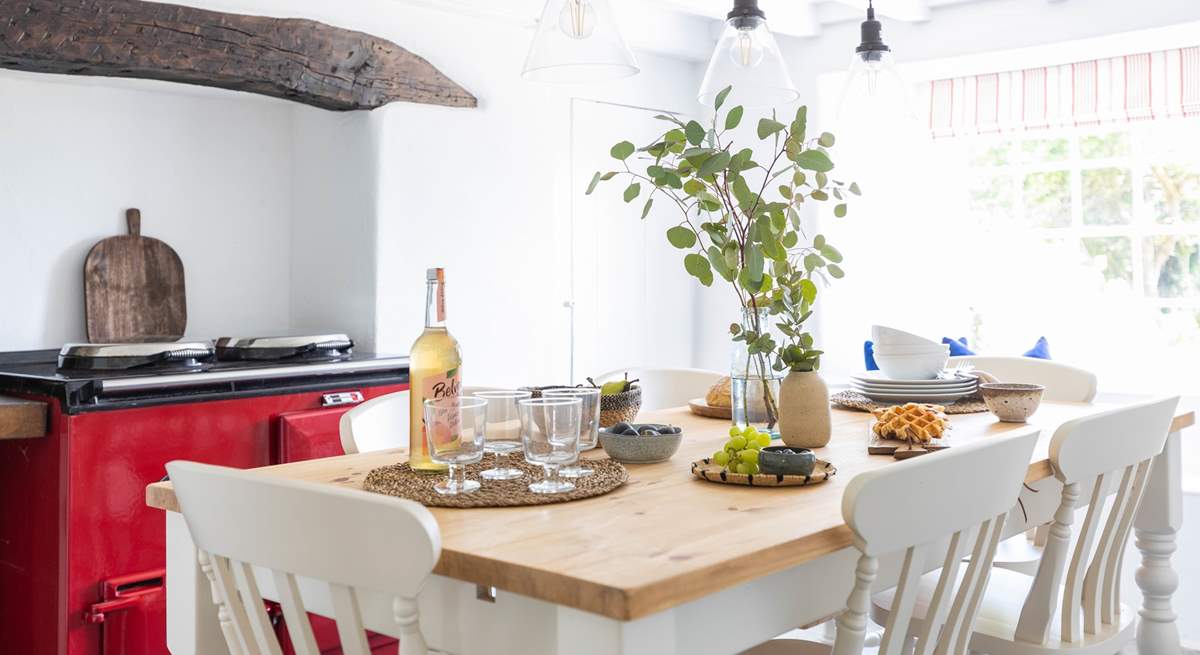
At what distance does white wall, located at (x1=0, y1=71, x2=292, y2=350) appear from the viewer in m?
3.41

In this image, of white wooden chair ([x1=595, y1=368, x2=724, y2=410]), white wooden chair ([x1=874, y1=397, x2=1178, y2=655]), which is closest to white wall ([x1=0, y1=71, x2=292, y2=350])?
white wooden chair ([x1=595, y1=368, x2=724, y2=410])

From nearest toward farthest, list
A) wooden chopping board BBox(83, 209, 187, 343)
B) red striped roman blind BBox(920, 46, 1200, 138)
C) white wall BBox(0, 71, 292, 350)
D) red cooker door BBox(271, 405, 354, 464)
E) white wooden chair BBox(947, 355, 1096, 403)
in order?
white wooden chair BBox(947, 355, 1096, 403) → red cooker door BBox(271, 405, 354, 464) → white wall BBox(0, 71, 292, 350) → wooden chopping board BBox(83, 209, 187, 343) → red striped roman blind BBox(920, 46, 1200, 138)

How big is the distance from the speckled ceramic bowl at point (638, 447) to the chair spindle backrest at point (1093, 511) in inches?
23.9

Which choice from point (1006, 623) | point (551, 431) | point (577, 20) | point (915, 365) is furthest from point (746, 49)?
point (1006, 623)

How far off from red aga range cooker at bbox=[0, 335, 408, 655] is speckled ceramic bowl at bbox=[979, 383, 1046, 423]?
A: 1.80m

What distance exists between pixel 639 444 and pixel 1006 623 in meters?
0.77

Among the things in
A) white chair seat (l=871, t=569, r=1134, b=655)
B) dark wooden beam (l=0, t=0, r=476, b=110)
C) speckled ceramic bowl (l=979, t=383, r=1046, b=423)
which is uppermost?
dark wooden beam (l=0, t=0, r=476, b=110)

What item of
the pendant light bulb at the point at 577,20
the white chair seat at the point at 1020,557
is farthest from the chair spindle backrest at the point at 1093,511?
the pendant light bulb at the point at 577,20

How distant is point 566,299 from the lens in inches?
181

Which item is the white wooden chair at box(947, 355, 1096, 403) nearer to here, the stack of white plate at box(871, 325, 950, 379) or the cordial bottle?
the stack of white plate at box(871, 325, 950, 379)

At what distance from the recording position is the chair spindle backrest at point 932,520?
1219mm

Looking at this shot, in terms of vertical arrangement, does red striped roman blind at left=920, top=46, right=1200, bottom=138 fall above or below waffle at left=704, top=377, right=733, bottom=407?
above

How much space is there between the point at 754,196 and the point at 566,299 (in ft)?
9.02

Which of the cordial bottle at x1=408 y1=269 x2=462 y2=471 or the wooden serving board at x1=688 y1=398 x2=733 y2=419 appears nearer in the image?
the cordial bottle at x1=408 y1=269 x2=462 y2=471
